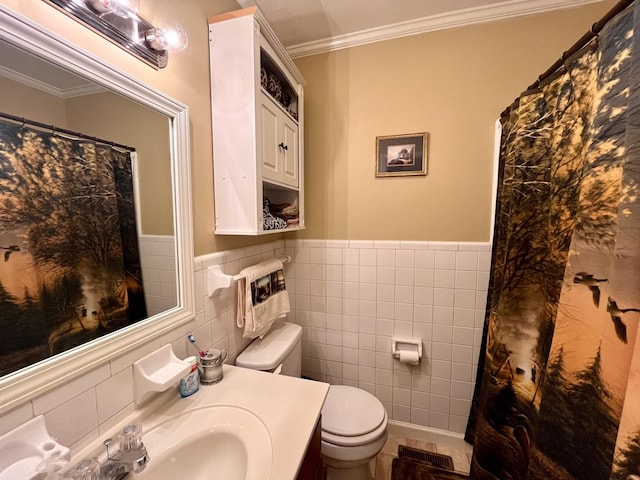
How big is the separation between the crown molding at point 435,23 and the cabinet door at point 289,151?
0.60 meters

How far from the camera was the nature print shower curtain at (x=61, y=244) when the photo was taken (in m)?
0.57

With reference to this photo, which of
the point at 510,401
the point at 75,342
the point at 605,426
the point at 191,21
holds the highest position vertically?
the point at 191,21

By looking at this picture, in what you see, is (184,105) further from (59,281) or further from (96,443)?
(96,443)

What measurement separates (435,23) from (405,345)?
1898 mm

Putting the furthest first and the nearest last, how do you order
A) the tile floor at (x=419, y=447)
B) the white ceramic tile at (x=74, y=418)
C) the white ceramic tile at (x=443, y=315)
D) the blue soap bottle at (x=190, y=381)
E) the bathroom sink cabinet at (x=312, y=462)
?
the white ceramic tile at (x=443, y=315) < the tile floor at (x=419, y=447) < the blue soap bottle at (x=190, y=381) < the bathroom sink cabinet at (x=312, y=462) < the white ceramic tile at (x=74, y=418)

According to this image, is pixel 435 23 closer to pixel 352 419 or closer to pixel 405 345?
pixel 405 345

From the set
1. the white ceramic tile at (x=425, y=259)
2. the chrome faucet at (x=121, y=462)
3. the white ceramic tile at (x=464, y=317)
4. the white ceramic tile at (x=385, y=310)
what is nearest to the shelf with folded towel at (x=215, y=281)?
the chrome faucet at (x=121, y=462)

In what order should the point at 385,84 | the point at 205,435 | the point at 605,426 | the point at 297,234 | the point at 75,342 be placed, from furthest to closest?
the point at 297,234 < the point at 385,84 < the point at 205,435 < the point at 75,342 < the point at 605,426

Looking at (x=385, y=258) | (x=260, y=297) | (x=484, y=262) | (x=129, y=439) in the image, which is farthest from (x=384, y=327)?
(x=129, y=439)

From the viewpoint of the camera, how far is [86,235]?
2.39 feet

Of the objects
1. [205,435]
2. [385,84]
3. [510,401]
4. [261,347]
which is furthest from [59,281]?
[385,84]

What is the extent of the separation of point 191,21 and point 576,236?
1.46 meters

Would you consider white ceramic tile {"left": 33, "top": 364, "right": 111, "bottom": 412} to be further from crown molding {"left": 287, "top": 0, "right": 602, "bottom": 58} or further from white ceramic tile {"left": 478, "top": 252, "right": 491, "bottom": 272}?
crown molding {"left": 287, "top": 0, "right": 602, "bottom": 58}

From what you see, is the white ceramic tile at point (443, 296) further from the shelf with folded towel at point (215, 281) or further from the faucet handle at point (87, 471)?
the faucet handle at point (87, 471)
